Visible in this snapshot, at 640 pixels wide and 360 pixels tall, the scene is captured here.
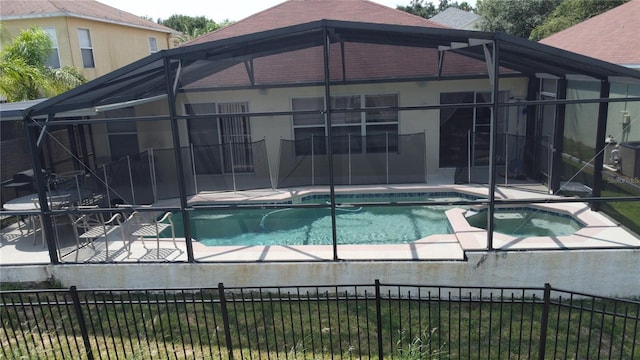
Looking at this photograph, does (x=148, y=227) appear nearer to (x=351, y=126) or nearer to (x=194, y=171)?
(x=194, y=171)

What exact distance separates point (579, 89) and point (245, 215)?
936cm

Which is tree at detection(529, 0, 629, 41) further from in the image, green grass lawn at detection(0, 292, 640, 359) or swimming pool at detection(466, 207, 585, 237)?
green grass lawn at detection(0, 292, 640, 359)

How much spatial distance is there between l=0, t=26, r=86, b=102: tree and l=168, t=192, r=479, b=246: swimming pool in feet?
20.4

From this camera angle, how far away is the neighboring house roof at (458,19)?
35875 mm

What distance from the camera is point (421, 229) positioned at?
318 inches

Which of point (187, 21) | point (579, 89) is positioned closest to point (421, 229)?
point (579, 89)

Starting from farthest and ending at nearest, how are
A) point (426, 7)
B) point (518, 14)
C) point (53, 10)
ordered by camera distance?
1. point (426, 7)
2. point (518, 14)
3. point (53, 10)

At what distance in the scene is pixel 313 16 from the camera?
1311 centimetres

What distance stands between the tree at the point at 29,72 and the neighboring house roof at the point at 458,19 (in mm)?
28298

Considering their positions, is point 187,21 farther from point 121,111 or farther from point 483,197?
point 483,197

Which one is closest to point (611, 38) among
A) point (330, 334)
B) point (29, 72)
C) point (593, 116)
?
point (593, 116)

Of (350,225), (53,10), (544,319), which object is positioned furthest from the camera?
(53,10)

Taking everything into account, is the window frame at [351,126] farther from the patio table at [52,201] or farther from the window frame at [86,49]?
the window frame at [86,49]

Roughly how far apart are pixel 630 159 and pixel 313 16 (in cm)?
852
